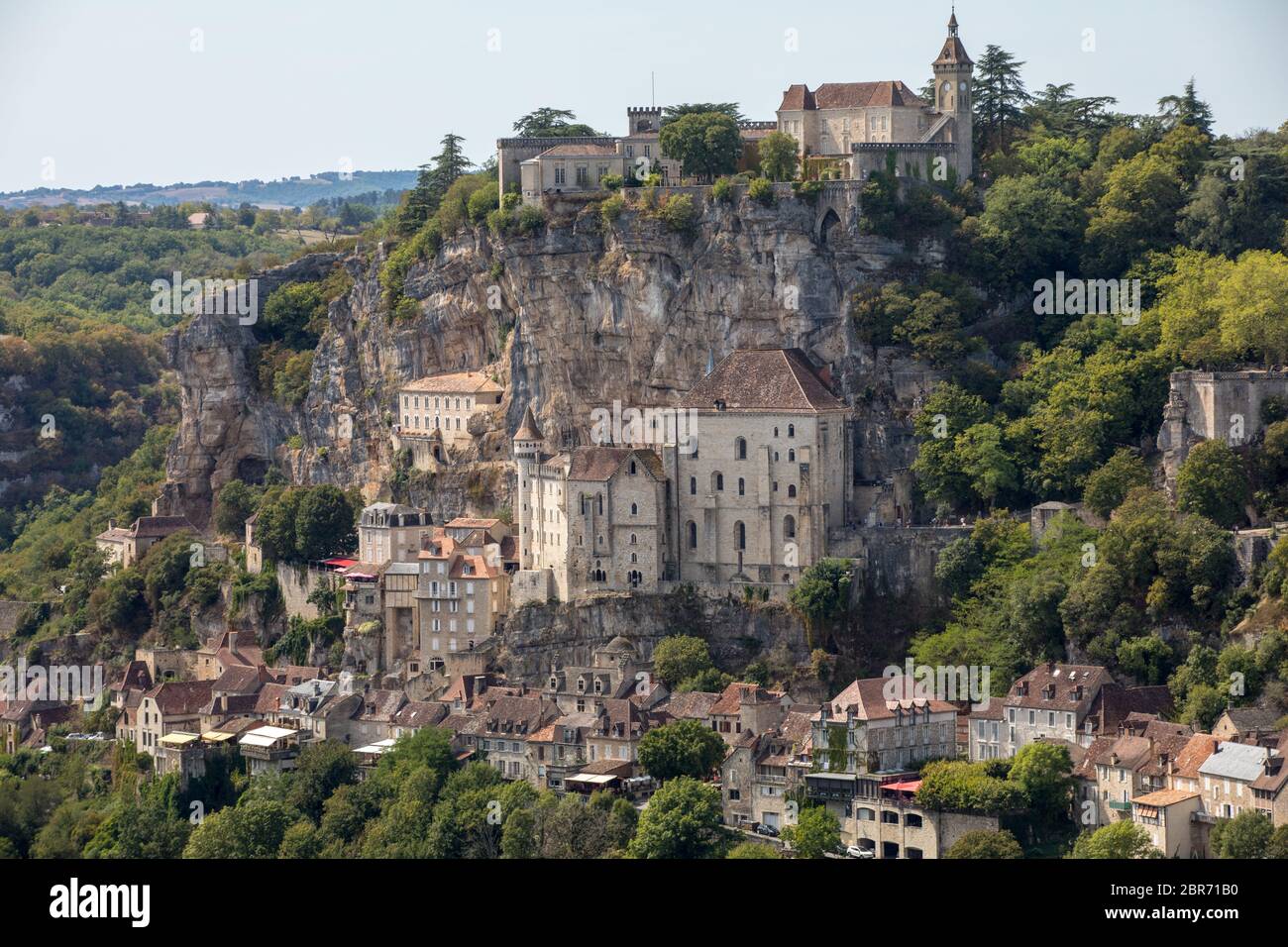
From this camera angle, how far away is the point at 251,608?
89438 mm

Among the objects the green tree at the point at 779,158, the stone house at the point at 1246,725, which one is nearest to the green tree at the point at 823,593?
the stone house at the point at 1246,725

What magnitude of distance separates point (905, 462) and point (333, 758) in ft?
64.2

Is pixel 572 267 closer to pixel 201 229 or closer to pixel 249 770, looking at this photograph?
pixel 249 770

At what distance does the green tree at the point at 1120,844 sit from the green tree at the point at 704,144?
31.5 meters

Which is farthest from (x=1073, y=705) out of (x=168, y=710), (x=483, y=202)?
(x=483, y=202)

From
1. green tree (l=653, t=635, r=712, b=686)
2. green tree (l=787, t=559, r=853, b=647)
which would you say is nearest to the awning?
green tree (l=653, t=635, r=712, b=686)

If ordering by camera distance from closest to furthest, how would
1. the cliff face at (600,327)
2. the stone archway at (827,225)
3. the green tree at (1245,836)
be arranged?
the green tree at (1245,836) < the cliff face at (600,327) < the stone archway at (827,225)

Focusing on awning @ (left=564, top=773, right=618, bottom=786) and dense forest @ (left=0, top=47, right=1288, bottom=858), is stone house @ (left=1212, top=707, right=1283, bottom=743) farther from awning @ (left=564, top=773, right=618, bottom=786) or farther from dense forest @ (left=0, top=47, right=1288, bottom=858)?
awning @ (left=564, top=773, right=618, bottom=786)

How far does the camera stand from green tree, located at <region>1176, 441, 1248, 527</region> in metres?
72.6

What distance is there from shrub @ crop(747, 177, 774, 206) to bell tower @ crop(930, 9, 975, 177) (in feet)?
23.7

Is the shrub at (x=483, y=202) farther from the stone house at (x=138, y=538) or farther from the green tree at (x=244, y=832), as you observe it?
the green tree at (x=244, y=832)

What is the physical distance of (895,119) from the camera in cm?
8506

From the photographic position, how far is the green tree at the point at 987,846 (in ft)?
203
